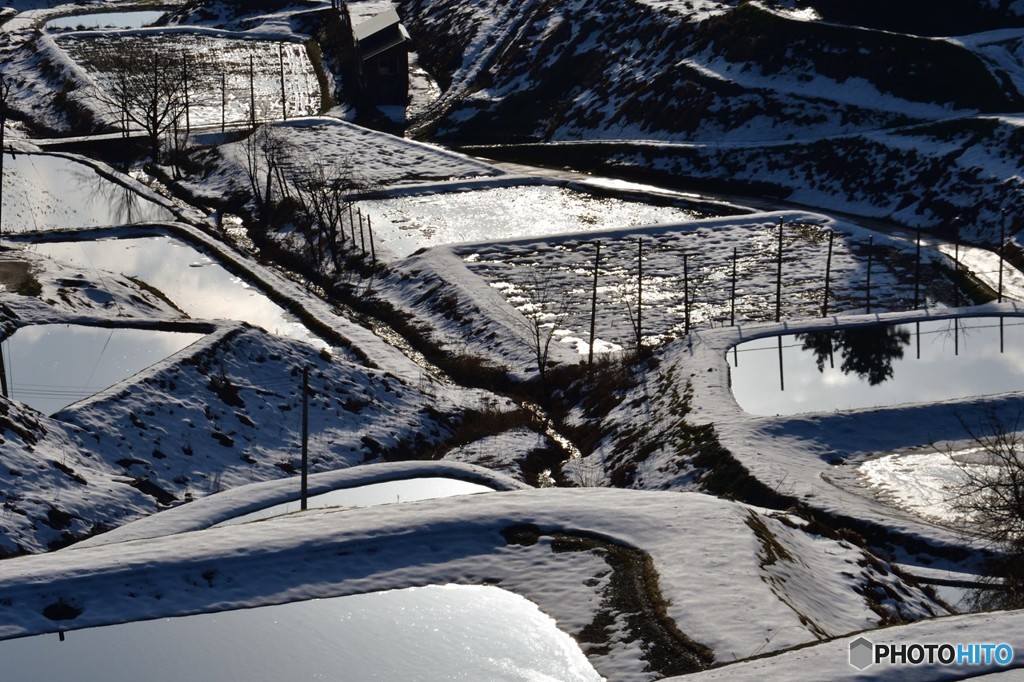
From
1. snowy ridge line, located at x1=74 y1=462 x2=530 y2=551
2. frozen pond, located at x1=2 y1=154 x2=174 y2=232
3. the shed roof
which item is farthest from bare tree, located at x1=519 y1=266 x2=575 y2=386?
the shed roof

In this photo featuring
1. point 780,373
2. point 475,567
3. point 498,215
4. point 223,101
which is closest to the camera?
point 475,567

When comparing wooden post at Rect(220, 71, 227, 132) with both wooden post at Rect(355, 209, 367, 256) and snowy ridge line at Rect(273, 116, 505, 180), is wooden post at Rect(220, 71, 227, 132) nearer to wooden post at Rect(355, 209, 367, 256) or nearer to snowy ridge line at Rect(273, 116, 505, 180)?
snowy ridge line at Rect(273, 116, 505, 180)

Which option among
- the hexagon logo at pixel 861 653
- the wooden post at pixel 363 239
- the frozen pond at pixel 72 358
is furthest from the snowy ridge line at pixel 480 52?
the hexagon logo at pixel 861 653

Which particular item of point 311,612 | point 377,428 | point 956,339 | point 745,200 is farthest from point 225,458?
point 745,200

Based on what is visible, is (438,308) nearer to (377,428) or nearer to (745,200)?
(377,428)

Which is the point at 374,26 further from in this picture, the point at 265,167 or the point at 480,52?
the point at 265,167

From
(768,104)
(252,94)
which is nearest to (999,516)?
(768,104)
